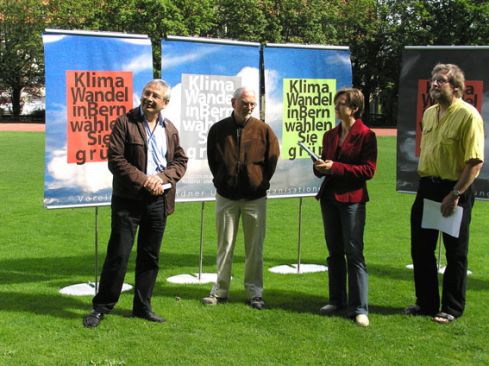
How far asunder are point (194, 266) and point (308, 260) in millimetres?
1508

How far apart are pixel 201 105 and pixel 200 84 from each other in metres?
0.22

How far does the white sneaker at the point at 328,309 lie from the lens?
5891 millimetres

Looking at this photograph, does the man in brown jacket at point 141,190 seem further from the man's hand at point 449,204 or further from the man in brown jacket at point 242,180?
the man's hand at point 449,204

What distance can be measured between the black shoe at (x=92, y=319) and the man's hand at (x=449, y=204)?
3063 millimetres

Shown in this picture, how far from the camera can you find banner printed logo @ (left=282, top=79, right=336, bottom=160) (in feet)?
23.8

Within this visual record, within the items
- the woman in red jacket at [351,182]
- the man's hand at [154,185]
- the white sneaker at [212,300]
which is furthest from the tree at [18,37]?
the woman in red jacket at [351,182]

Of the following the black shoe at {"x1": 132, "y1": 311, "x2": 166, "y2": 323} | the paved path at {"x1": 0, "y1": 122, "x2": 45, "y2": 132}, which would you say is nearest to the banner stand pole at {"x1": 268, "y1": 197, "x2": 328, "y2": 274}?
the black shoe at {"x1": 132, "y1": 311, "x2": 166, "y2": 323}

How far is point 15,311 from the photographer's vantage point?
5.81 metres

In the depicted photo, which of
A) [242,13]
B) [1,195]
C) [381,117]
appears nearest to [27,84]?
[242,13]

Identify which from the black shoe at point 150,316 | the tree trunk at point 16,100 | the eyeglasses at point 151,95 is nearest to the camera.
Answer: the eyeglasses at point 151,95

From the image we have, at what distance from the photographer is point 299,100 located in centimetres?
728

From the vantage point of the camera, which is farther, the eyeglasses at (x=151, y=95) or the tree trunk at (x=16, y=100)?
the tree trunk at (x=16, y=100)

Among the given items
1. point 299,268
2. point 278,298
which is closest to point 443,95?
point 278,298

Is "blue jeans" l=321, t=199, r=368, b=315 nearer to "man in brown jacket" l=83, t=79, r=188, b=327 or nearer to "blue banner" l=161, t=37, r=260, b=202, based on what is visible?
"man in brown jacket" l=83, t=79, r=188, b=327
